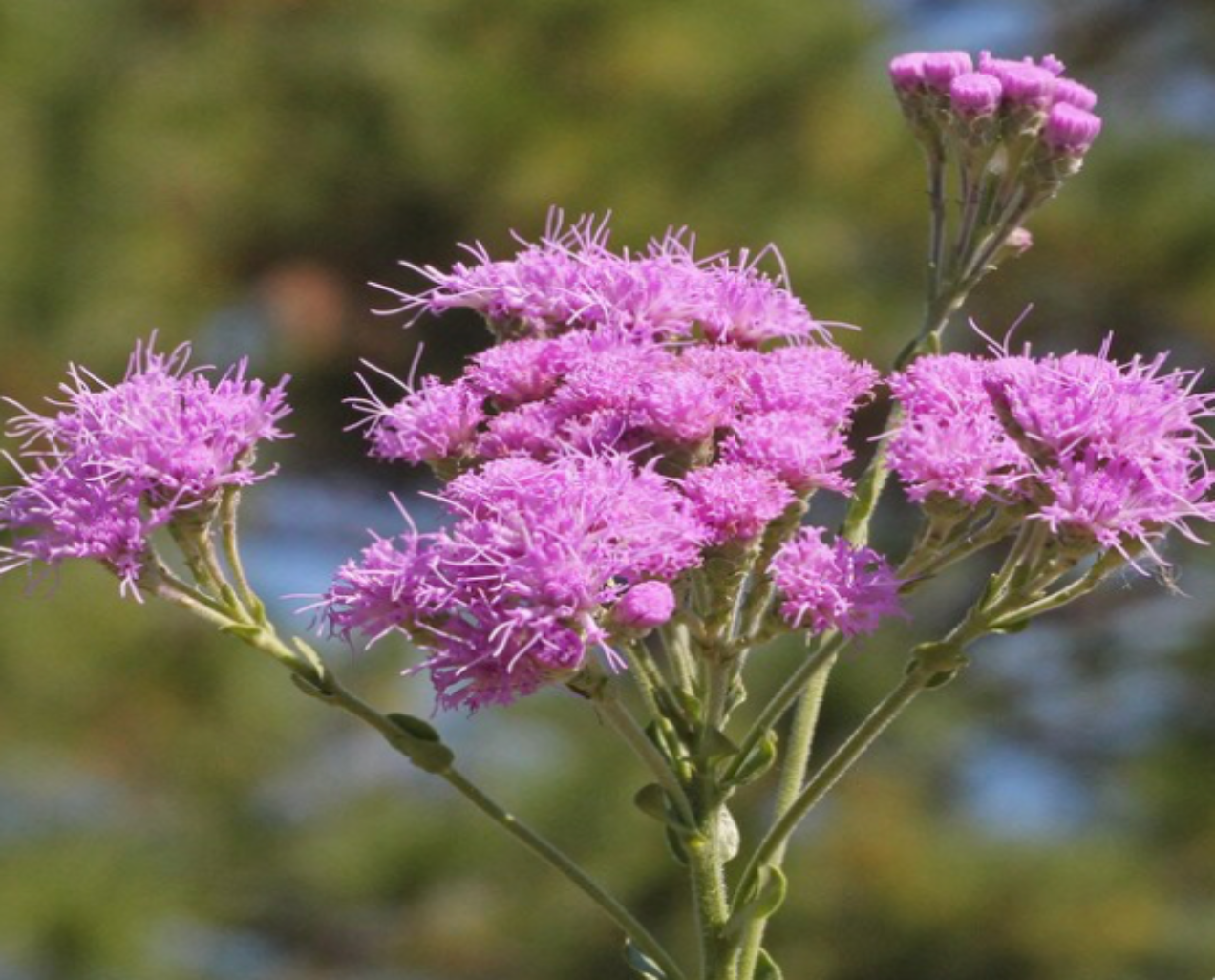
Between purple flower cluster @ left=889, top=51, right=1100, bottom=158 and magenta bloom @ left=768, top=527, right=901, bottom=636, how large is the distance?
2.73ft

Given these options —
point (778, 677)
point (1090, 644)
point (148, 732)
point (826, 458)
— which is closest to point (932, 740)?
point (778, 677)

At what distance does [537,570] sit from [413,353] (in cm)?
1346

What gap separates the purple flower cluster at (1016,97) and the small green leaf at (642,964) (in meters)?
1.18

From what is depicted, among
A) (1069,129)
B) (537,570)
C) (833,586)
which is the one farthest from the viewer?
(1069,129)

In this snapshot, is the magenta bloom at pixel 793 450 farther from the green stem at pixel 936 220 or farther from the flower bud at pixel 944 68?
the flower bud at pixel 944 68

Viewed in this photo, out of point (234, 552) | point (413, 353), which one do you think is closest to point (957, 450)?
point (234, 552)

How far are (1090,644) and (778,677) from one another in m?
6.90

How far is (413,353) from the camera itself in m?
15.6

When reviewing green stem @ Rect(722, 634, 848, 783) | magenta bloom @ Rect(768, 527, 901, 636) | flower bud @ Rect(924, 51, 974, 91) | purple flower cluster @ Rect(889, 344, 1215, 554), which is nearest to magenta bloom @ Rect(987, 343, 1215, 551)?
purple flower cluster @ Rect(889, 344, 1215, 554)

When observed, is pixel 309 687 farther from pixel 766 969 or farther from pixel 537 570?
pixel 766 969

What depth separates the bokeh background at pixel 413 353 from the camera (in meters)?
13.7

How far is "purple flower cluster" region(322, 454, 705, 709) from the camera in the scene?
2262 millimetres

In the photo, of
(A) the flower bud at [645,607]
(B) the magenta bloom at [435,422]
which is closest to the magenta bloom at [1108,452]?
(A) the flower bud at [645,607]

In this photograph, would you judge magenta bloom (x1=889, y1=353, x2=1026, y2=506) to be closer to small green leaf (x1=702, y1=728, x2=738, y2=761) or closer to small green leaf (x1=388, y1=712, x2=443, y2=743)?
small green leaf (x1=702, y1=728, x2=738, y2=761)
